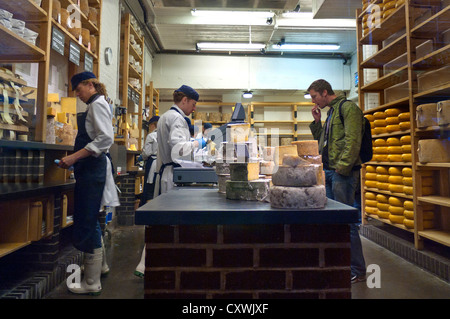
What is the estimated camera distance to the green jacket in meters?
2.24

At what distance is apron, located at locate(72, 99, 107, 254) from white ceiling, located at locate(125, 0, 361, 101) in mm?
3786

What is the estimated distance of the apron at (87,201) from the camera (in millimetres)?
2080

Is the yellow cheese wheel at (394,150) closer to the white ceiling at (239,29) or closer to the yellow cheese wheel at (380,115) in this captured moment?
the yellow cheese wheel at (380,115)

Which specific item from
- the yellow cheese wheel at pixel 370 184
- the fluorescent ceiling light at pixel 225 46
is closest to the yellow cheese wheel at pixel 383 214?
the yellow cheese wheel at pixel 370 184

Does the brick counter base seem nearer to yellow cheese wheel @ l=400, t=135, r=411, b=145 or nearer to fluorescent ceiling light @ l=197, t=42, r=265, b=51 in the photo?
yellow cheese wheel @ l=400, t=135, r=411, b=145

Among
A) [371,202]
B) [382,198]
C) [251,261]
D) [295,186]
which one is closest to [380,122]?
[382,198]

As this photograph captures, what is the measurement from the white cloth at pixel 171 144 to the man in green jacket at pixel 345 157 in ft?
3.84

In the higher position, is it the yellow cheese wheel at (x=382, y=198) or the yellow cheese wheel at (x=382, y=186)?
the yellow cheese wheel at (x=382, y=186)

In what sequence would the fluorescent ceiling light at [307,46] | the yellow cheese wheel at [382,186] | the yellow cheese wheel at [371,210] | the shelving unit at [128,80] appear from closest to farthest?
1. the yellow cheese wheel at [382,186]
2. the yellow cheese wheel at [371,210]
3. the shelving unit at [128,80]
4. the fluorescent ceiling light at [307,46]

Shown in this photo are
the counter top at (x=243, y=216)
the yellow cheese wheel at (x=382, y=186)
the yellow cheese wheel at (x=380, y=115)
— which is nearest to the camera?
the counter top at (x=243, y=216)

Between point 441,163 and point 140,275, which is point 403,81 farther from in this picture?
point 140,275

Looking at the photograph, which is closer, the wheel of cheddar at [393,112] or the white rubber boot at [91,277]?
the white rubber boot at [91,277]
